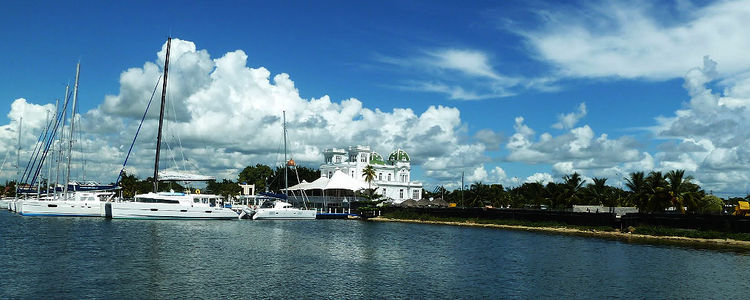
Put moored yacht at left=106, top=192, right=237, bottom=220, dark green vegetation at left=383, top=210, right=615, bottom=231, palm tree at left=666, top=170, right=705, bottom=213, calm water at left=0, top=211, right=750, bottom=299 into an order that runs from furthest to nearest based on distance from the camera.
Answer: dark green vegetation at left=383, top=210, right=615, bottom=231 → moored yacht at left=106, top=192, right=237, bottom=220 → palm tree at left=666, top=170, right=705, bottom=213 → calm water at left=0, top=211, right=750, bottom=299

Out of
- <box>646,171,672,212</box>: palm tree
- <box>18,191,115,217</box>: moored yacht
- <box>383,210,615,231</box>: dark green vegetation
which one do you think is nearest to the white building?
<box>383,210,615,231</box>: dark green vegetation

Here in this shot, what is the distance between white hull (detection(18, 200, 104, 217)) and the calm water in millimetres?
19549

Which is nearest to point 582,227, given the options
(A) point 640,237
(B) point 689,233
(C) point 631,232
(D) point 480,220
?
(C) point 631,232

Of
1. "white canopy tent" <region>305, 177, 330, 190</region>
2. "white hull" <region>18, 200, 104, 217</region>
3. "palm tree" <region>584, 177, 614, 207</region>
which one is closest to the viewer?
"white hull" <region>18, 200, 104, 217</region>

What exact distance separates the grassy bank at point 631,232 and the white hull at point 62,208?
2287 inches

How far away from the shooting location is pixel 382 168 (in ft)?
545

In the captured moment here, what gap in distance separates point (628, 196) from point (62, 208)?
331ft

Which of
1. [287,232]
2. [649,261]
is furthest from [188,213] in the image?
[649,261]

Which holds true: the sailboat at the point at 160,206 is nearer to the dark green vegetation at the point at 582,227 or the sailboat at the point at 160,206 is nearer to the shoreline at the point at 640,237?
the dark green vegetation at the point at 582,227

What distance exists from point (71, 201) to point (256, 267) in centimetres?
5789

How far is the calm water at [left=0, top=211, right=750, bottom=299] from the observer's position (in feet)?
110

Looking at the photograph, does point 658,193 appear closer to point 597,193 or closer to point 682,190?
point 682,190

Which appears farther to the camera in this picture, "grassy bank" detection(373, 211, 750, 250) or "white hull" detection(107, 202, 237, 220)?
"white hull" detection(107, 202, 237, 220)

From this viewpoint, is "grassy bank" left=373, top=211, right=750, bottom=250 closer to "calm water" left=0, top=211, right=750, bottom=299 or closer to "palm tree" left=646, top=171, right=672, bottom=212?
"palm tree" left=646, top=171, right=672, bottom=212
